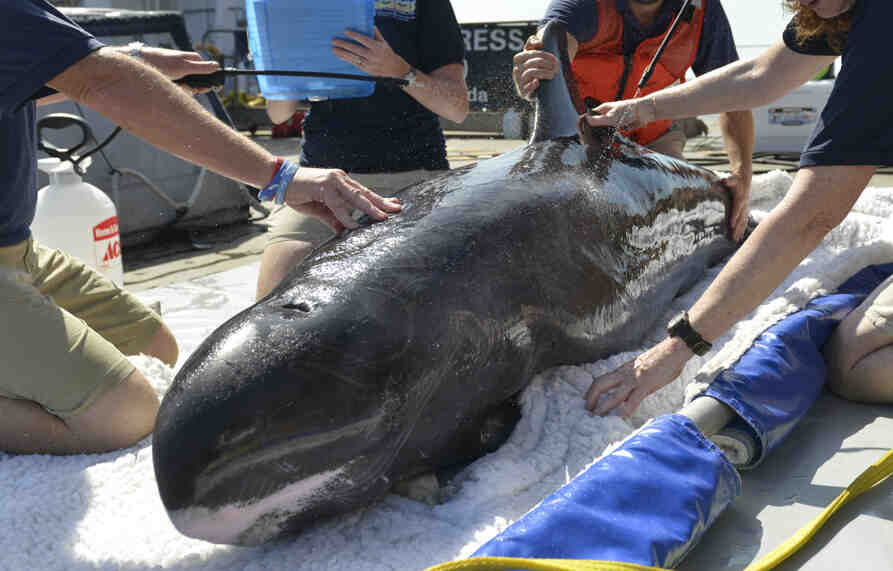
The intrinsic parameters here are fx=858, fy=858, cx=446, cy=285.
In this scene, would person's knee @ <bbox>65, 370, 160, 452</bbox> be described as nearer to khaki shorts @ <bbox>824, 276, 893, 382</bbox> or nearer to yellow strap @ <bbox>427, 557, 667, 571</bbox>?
yellow strap @ <bbox>427, 557, 667, 571</bbox>

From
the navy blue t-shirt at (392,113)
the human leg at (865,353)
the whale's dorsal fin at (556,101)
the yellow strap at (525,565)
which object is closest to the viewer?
the yellow strap at (525,565)

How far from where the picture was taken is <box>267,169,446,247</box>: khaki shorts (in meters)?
3.36

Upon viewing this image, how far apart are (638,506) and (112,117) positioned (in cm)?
159

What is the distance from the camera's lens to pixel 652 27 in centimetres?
412

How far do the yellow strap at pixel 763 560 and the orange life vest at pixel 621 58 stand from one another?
245 centimetres

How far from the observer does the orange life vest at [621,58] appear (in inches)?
161

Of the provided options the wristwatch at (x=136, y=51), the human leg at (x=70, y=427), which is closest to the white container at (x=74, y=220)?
the wristwatch at (x=136, y=51)

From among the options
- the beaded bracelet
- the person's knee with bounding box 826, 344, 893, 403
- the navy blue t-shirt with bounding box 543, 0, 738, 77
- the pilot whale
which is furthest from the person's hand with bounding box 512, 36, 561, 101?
the person's knee with bounding box 826, 344, 893, 403

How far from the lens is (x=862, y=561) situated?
1756 millimetres

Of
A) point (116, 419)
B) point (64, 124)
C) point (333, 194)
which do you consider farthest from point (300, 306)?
point (64, 124)

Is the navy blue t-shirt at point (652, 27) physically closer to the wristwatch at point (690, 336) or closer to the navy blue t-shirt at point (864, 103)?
the navy blue t-shirt at point (864, 103)

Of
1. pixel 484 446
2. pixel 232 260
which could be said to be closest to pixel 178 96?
pixel 484 446

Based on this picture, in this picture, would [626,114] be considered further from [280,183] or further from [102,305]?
[102,305]

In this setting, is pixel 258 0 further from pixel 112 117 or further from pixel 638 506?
pixel 638 506
